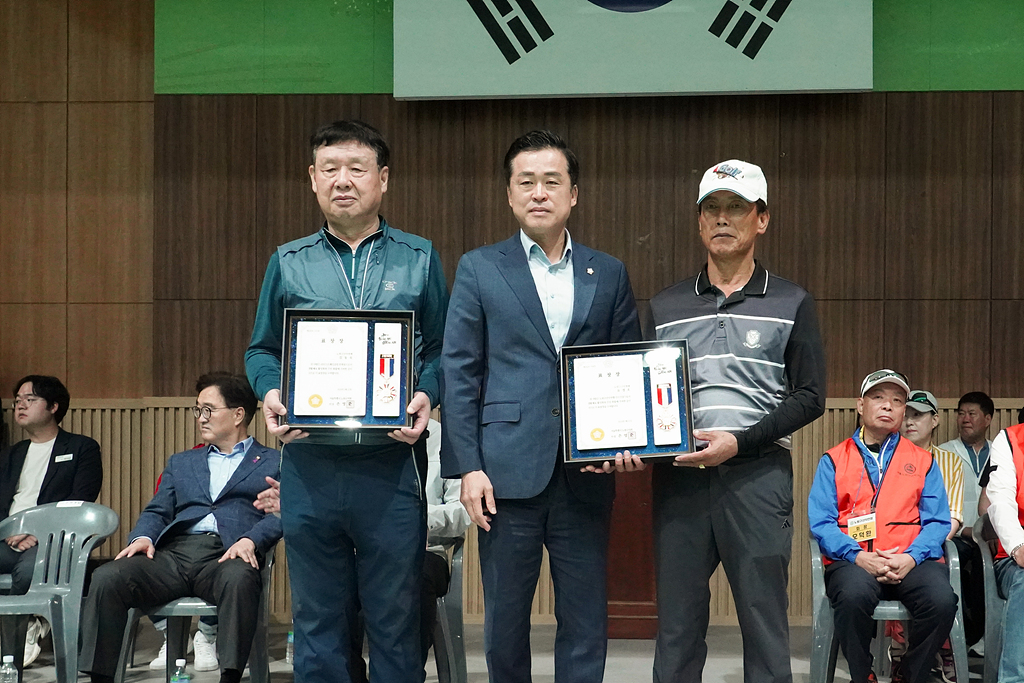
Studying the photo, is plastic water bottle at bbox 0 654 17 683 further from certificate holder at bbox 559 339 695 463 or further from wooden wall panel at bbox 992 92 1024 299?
wooden wall panel at bbox 992 92 1024 299

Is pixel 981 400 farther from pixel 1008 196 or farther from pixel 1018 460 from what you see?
pixel 1018 460

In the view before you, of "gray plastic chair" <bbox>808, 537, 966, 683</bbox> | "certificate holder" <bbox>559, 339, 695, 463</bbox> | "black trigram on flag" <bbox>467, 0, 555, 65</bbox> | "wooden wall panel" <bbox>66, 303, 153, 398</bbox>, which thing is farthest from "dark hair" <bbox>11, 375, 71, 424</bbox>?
"gray plastic chair" <bbox>808, 537, 966, 683</bbox>

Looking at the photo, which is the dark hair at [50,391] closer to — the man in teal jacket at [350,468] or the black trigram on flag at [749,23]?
the man in teal jacket at [350,468]

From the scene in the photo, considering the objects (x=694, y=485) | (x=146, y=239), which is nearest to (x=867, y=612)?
(x=694, y=485)

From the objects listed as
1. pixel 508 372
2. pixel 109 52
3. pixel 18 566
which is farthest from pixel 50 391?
pixel 508 372

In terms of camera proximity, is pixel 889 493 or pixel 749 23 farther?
pixel 749 23

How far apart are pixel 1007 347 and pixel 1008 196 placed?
2.76 ft

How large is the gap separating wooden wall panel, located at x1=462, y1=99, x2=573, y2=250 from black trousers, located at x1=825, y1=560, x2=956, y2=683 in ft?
9.16

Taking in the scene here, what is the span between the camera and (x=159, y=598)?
3.67 metres

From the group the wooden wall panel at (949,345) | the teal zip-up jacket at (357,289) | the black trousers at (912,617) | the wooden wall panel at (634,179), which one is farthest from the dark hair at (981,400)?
the teal zip-up jacket at (357,289)

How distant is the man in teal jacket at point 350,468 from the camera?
2.74m

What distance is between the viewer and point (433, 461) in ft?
13.4

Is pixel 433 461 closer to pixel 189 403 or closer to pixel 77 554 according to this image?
pixel 77 554

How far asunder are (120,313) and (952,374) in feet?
15.8
